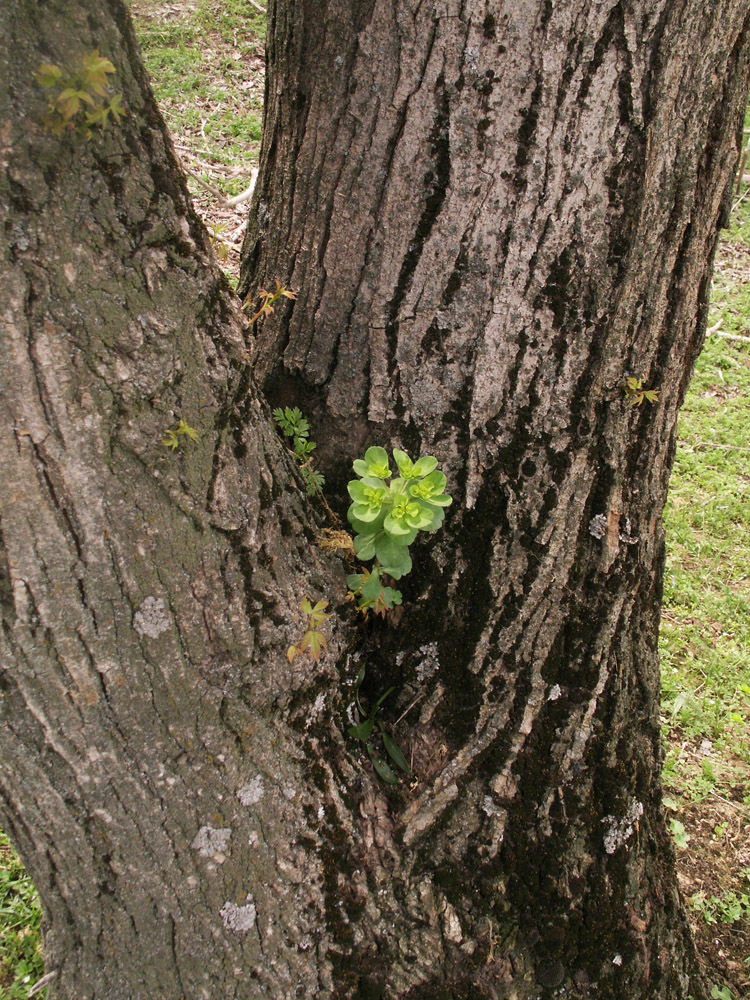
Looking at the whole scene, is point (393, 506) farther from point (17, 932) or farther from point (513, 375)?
point (17, 932)

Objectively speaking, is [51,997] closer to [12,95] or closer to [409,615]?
[409,615]

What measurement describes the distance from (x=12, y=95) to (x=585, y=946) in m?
2.09

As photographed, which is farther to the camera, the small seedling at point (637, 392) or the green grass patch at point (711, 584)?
the green grass patch at point (711, 584)

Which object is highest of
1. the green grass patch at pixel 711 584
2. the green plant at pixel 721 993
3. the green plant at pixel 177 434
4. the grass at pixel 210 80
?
the grass at pixel 210 80

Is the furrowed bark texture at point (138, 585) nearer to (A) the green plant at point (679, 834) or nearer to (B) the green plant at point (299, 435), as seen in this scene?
(B) the green plant at point (299, 435)

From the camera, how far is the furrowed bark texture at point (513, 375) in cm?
151

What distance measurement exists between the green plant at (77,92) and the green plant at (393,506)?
0.79 meters

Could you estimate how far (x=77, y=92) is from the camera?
44.6 inches

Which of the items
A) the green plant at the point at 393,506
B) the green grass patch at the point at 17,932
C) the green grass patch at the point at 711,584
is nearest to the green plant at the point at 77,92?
the green plant at the point at 393,506

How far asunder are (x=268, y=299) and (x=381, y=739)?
115 cm

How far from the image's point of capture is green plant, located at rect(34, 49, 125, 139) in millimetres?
1123

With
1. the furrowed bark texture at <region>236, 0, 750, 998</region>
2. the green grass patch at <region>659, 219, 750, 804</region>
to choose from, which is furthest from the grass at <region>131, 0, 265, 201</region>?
the furrowed bark texture at <region>236, 0, 750, 998</region>

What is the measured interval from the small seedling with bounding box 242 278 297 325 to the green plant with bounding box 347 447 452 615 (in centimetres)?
49

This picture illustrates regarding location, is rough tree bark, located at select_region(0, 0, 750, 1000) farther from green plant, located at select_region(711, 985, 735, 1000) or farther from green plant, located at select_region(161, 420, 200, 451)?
green plant, located at select_region(711, 985, 735, 1000)
